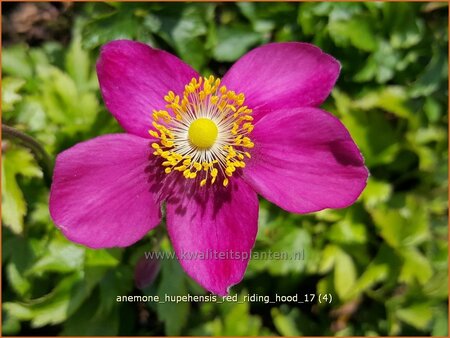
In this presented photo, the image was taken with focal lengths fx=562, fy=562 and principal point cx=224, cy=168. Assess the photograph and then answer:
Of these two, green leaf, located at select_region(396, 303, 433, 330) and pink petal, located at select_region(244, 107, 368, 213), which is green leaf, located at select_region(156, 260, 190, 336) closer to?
pink petal, located at select_region(244, 107, 368, 213)

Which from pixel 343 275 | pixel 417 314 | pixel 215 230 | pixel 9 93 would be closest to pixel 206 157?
pixel 215 230

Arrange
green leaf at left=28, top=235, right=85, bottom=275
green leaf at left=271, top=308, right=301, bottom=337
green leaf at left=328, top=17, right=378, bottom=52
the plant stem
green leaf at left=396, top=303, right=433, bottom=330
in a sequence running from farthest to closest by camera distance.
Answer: green leaf at left=271, top=308, right=301, bottom=337 < green leaf at left=396, top=303, right=433, bottom=330 < green leaf at left=328, top=17, right=378, bottom=52 < green leaf at left=28, top=235, right=85, bottom=275 < the plant stem

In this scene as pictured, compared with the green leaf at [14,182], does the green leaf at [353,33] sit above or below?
above

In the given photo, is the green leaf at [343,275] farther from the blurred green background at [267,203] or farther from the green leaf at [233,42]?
the green leaf at [233,42]

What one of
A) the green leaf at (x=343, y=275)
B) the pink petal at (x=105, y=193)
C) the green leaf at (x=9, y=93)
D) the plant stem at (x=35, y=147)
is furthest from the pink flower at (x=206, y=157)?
the green leaf at (x=343, y=275)

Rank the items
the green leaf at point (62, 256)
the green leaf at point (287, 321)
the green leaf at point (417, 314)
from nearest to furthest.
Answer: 1. the green leaf at point (62, 256)
2. the green leaf at point (417, 314)
3. the green leaf at point (287, 321)

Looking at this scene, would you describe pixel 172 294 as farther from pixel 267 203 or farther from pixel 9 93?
pixel 9 93

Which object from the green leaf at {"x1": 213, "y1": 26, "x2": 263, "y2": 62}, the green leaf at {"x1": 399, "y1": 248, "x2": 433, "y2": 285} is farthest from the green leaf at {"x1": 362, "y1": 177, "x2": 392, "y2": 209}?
the green leaf at {"x1": 213, "y1": 26, "x2": 263, "y2": 62}

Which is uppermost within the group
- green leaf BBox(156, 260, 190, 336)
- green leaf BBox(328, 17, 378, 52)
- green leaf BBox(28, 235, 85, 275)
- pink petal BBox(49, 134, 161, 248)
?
green leaf BBox(328, 17, 378, 52)
